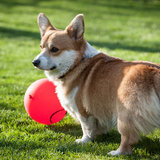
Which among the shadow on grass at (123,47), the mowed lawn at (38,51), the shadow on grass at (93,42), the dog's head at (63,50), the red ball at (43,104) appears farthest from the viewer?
the shadow on grass at (93,42)

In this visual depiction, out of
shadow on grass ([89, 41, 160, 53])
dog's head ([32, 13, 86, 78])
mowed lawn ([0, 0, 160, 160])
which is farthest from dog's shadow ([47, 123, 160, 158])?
shadow on grass ([89, 41, 160, 53])

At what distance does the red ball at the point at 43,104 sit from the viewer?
4.42 m

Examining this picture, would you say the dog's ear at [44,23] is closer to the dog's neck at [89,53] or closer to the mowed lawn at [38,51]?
the dog's neck at [89,53]

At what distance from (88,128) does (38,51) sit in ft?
20.7

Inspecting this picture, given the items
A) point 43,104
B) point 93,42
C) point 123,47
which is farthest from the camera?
point 93,42

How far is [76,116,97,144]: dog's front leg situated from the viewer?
4.07m

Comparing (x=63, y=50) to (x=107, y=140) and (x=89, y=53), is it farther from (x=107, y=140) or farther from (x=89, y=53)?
(x=107, y=140)

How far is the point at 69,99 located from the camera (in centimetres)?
405

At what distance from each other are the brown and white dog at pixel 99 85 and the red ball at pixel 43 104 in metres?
0.26

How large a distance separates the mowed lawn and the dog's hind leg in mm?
156

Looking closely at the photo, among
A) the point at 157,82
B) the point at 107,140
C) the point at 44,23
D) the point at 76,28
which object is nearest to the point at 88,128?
the point at 107,140

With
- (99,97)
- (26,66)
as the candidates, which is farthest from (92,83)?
(26,66)

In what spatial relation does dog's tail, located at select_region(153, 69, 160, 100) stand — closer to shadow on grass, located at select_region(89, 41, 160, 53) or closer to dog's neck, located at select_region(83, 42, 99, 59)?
dog's neck, located at select_region(83, 42, 99, 59)

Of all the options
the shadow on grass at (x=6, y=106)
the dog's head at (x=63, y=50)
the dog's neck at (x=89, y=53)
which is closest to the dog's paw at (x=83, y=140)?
the dog's head at (x=63, y=50)
